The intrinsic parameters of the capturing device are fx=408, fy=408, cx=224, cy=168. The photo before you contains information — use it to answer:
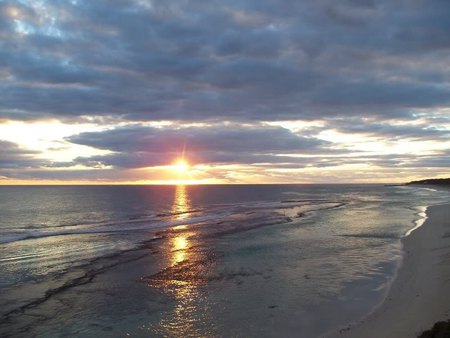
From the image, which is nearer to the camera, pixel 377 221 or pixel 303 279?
pixel 303 279

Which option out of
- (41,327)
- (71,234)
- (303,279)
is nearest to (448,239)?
(303,279)

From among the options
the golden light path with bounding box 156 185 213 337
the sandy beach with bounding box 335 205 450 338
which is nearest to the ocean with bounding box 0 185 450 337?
the golden light path with bounding box 156 185 213 337

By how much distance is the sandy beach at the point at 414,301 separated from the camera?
11094 millimetres

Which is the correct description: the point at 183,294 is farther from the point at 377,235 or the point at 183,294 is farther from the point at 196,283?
the point at 377,235

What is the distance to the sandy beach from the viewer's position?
1109 cm

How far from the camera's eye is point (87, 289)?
17594 millimetres

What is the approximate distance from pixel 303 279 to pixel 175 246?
13.3m

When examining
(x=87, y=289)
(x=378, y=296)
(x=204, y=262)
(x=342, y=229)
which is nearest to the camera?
(x=378, y=296)

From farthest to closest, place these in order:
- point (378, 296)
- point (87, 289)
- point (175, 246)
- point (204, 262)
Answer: point (175, 246)
point (204, 262)
point (87, 289)
point (378, 296)

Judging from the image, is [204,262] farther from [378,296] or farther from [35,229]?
[35,229]

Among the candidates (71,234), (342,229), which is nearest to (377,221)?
(342,229)

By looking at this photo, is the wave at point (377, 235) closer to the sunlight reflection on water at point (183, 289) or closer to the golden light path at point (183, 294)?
the sunlight reflection on water at point (183, 289)

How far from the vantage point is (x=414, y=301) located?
530 inches

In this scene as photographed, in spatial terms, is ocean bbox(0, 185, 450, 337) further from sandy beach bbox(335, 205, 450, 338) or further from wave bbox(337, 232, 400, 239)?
sandy beach bbox(335, 205, 450, 338)
